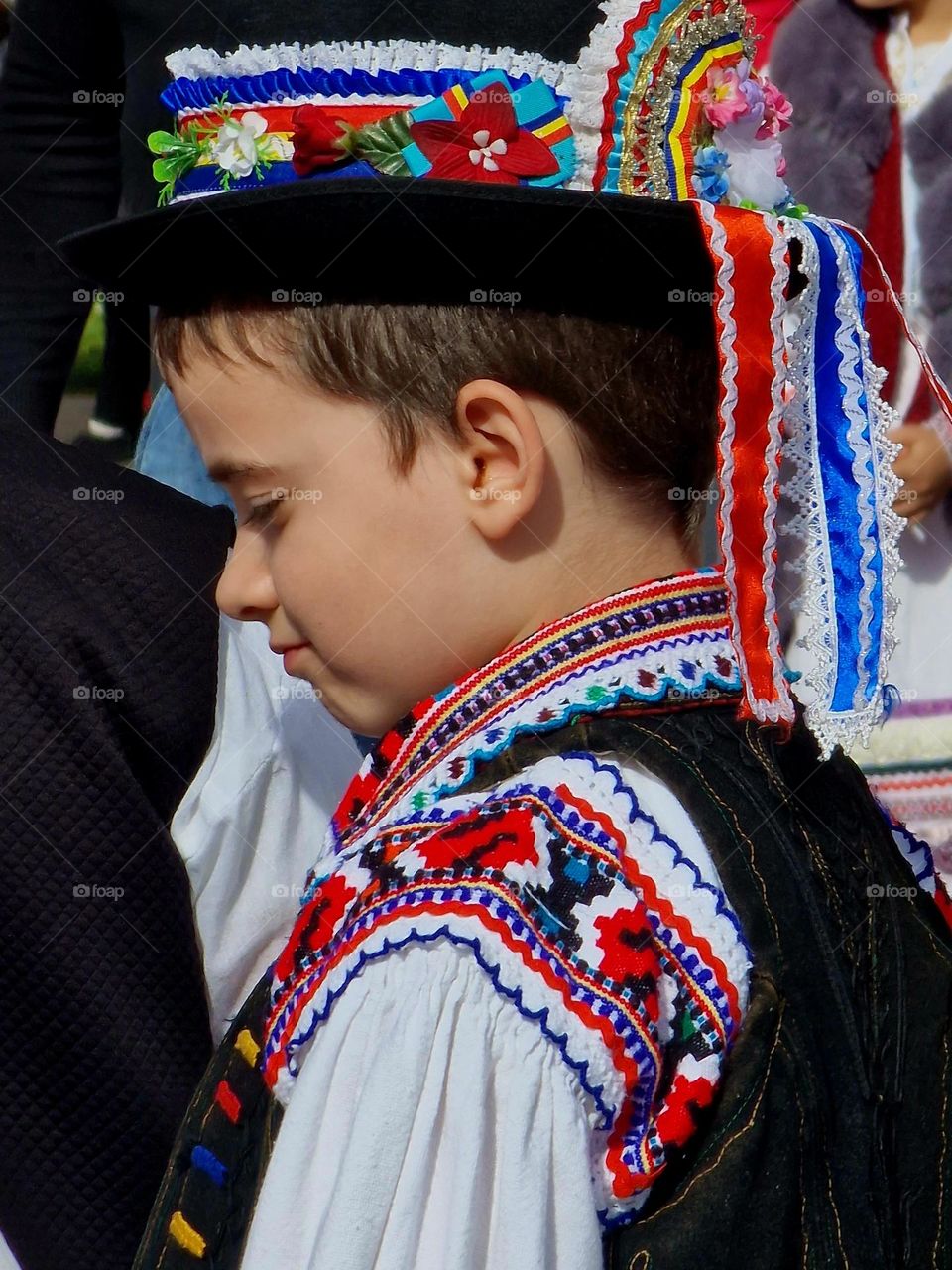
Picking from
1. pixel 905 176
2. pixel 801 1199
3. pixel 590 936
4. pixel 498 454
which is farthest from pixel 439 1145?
pixel 905 176

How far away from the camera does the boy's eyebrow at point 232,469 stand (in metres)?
1.18

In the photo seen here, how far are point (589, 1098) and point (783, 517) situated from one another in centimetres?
57

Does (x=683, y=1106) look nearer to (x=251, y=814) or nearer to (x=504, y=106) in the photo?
(x=251, y=814)

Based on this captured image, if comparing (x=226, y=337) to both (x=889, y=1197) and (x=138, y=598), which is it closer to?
(x=138, y=598)

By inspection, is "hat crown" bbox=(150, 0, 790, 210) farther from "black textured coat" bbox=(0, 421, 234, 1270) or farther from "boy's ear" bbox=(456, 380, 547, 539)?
"black textured coat" bbox=(0, 421, 234, 1270)

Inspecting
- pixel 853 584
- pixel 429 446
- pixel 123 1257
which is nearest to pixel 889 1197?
pixel 853 584

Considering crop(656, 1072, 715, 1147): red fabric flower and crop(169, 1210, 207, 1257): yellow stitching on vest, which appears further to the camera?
crop(169, 1210, 207, 1257): yellow stitching on vest

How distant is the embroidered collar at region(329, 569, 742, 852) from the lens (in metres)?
1.11

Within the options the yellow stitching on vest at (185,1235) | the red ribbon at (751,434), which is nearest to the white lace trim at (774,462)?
the red ribbon at (751,434)

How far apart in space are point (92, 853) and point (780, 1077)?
695 millimetres

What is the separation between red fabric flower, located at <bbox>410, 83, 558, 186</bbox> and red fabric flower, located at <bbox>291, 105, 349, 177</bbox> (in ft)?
0.20

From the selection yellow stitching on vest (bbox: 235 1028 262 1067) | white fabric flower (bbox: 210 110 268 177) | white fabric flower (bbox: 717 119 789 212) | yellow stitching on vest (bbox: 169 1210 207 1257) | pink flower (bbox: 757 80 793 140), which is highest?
pink flower (bbox: 757 80 793 140)

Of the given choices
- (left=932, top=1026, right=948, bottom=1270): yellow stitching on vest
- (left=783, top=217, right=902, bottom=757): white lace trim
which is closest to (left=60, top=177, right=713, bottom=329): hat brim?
(left=783, top=217, right=902, bottom=757): white lace trim

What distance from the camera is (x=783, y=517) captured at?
4.25 feet
